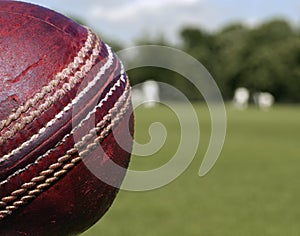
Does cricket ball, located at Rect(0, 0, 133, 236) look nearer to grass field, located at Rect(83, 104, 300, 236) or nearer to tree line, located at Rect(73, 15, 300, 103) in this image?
grass field, located at Rect(83, 104, 300, 236)

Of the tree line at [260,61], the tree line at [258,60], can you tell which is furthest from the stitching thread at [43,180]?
the tree line at [260,61]

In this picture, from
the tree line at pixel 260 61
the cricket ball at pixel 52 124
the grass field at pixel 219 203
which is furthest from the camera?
the tree line at pixel 260 61

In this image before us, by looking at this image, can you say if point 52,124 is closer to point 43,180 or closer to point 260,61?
point 43,180

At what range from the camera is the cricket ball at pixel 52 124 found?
2229 millimetres

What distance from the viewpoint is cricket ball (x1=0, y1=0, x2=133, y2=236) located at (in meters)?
2.23

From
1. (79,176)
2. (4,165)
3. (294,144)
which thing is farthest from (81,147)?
(294,144)

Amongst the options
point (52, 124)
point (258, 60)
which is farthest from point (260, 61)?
point (52, 124)

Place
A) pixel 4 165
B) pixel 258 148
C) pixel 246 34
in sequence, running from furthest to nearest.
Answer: pixel 246 34
pixel 258 148
pixel 4 165

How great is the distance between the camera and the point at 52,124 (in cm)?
225

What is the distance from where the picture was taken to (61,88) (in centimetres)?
228

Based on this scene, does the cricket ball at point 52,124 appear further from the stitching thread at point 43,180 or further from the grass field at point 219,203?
the grass field at point 219,203

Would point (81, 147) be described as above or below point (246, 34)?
above

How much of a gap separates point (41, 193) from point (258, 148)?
13.2 metres

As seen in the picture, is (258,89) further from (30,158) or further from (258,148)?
(30,158)
